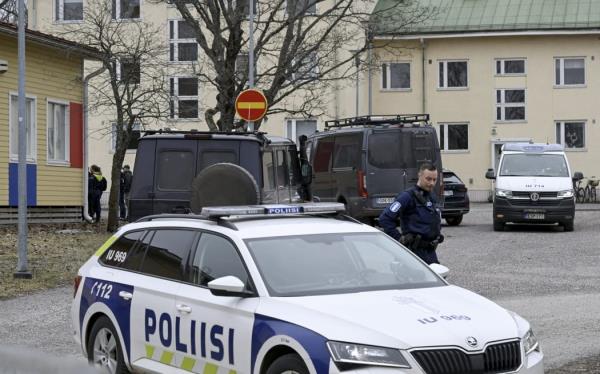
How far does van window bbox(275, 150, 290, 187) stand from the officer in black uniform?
5.65 meters

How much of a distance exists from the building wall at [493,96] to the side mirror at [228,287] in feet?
139

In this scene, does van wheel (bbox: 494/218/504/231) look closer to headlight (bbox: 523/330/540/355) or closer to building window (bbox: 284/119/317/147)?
headlight (bbox: 523/330/540/355)

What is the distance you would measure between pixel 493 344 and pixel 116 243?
355 cm

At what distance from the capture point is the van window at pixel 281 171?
628 inches

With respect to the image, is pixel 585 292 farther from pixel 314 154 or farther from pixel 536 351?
pixel 314 154

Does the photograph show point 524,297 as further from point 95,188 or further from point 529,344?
point 95,188

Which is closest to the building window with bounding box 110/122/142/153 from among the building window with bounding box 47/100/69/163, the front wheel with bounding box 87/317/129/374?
the building window with bounding box 47/100/69/163

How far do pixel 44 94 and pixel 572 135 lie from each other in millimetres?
28657

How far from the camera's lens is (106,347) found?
8.23 m

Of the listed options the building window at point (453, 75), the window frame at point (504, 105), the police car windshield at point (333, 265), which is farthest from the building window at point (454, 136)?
the police car windshield at point (333, 265)

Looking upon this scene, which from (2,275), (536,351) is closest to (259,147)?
(2,275)

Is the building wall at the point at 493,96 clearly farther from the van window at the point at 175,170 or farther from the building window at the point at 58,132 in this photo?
the van window at the point at 175,170

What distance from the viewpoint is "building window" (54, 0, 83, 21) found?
47562 mm

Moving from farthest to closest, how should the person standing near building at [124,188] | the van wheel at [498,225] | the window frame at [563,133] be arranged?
the window frame at [563,133]
the person standing near building at [124,188]
the van wheel at [498,225]
